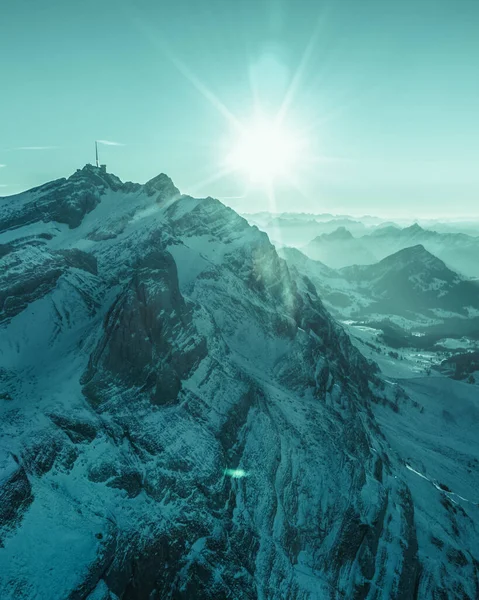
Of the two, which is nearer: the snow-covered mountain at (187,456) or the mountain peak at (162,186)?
the snow-covered mountain at (187,456)

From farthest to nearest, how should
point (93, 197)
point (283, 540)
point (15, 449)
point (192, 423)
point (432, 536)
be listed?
point (93, 197), point (432, 536), point (192, 423), point (283, 540), point (15, 449)

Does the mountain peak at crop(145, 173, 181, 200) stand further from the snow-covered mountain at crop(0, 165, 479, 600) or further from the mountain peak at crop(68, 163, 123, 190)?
the snow-covered mountain at crop(0, 165, 479, 600)

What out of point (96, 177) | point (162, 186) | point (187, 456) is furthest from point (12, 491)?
point (96, 177)

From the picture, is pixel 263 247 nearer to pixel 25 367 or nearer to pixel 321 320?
pixel 321 320

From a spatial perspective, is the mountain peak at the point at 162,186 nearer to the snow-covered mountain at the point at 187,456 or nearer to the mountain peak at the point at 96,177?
the mountain peak at the point at 96,177

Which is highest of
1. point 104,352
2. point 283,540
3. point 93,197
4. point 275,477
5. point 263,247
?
point 93,197

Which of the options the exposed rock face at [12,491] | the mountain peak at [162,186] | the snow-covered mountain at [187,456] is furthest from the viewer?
the mountain peak at [162,186]

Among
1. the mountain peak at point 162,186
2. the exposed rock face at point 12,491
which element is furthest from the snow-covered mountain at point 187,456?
the mountain peak at point 162,186

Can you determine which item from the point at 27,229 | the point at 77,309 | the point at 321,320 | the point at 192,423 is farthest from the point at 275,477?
the point at 27,229

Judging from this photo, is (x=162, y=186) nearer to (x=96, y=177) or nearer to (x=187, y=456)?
(x=96, y=177)

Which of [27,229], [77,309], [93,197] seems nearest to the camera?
[77,309]
